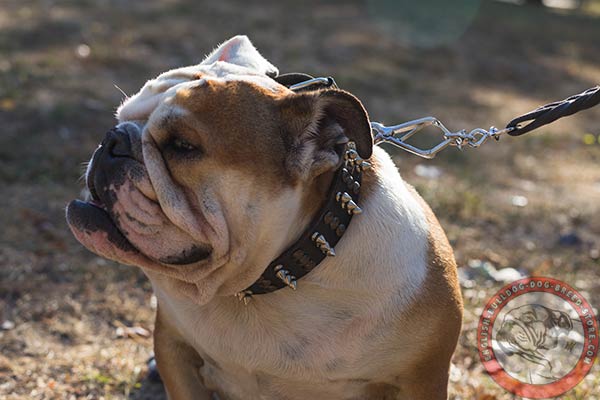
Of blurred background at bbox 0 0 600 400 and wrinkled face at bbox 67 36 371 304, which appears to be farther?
blurred background at bbox 0 0 600 400

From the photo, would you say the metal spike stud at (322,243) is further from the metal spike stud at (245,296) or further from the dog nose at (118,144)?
the dog nose at (118,144)

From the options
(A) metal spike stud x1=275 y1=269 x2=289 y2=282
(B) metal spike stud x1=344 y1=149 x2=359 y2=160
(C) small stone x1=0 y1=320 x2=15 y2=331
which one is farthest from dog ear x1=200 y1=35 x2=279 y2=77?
(C) small stone x1=0 y1=320 x2=15 y2=331

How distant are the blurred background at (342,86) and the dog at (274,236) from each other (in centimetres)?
91

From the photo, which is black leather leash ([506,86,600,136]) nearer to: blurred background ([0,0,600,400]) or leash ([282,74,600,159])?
leash ([282,74,600,159])

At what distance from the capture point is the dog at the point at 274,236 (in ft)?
7.61

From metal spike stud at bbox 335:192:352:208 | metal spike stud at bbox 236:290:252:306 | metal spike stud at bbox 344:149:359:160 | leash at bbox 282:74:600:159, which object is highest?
metal spike stud at bbox 344:149:359:160

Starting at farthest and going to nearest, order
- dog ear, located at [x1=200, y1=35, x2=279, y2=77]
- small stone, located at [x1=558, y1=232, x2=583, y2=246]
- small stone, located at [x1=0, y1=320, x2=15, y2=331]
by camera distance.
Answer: small stone, located at [x1=558, y1=232, x2=583, y2=246] < small stone, located at [x1=0, y1=320, x2=15, y2=331] < dog ear, located at [x1=200, y1=35, x2=279, y2=77]

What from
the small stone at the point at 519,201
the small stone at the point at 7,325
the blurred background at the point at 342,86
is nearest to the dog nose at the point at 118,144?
the blurred background at the point at 342,86

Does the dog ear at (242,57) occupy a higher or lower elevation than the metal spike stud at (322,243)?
higher

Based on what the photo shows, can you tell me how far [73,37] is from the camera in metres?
7.99

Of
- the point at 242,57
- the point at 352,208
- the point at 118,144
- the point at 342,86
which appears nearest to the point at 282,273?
the point at 352,208

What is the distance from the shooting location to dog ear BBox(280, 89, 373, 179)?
2.35m

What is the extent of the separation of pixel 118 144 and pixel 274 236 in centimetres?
54

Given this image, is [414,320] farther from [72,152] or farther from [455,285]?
[72,152]
